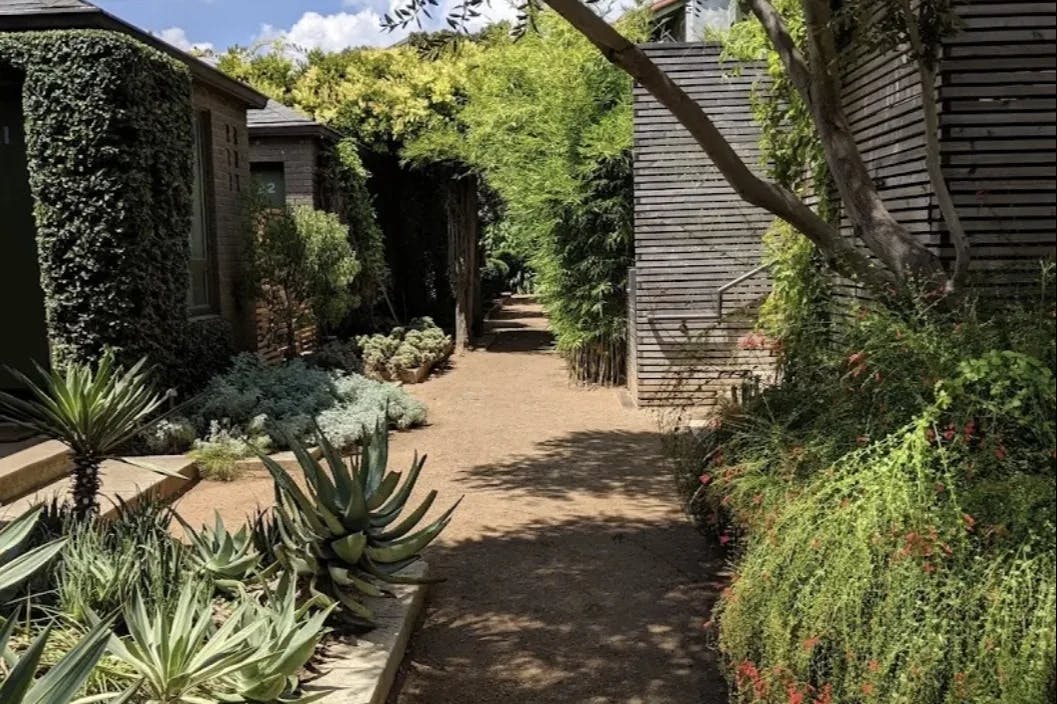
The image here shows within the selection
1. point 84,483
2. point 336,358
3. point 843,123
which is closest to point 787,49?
point 843,123

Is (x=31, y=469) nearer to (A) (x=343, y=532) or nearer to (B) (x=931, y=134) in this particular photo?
(A) (x=343, y=532)

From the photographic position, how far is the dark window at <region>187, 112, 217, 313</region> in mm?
11250

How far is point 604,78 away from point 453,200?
6.28m

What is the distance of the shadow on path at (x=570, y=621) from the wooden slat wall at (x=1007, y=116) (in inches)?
98.0

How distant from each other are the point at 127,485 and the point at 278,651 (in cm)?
431

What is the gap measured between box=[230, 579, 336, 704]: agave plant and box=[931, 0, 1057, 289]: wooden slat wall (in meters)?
3.96

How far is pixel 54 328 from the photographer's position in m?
8.55

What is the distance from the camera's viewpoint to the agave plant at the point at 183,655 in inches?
129

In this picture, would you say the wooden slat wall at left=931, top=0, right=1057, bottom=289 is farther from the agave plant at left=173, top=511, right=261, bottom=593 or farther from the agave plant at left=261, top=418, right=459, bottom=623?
the agave plant at left=173, top=511, right=261, bottom=593

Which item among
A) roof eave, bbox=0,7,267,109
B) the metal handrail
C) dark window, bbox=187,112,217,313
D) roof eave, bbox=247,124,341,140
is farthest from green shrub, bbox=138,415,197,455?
roof eave, bbox=247,124,341,140

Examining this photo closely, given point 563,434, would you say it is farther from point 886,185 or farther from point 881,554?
point 881,554

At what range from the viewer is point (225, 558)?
4.45 metres

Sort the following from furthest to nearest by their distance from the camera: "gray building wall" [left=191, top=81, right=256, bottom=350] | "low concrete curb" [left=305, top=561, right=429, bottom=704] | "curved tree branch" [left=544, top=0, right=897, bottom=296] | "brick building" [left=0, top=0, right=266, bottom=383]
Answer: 1. "gray building wall" [left=191, top=81, right=256, bottom=350]
2. "brick building" [left=0, top=0, right=266, bottom=383]
3. "curved tree branch" [left=544, top=0, right=897, bottom=296]
4. "low concrete curb" [left=305, top=561, right=429, bottom=704]

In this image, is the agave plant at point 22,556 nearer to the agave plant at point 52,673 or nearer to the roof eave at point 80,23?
the agave plant at point 52,673
